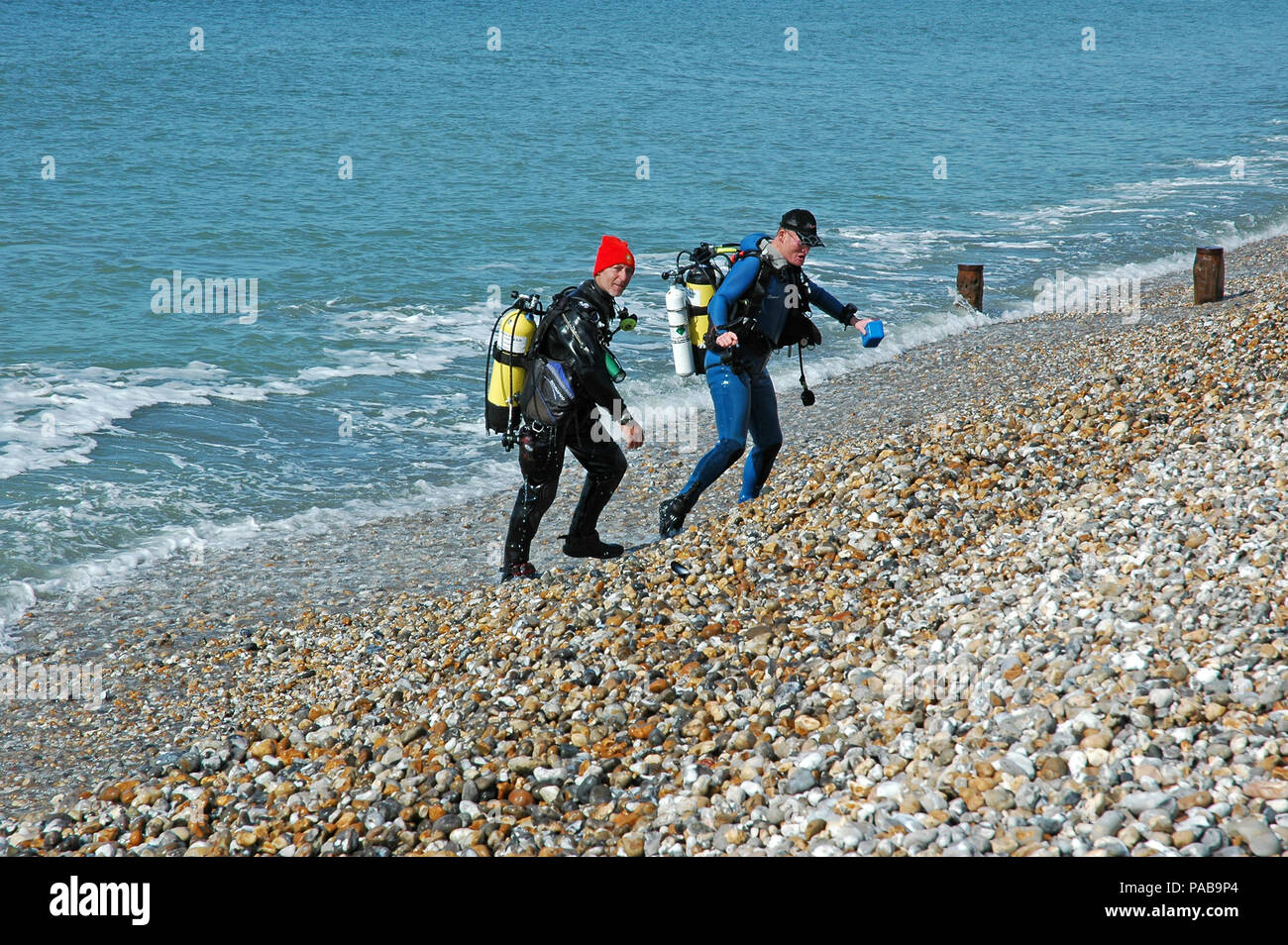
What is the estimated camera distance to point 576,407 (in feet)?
27.4

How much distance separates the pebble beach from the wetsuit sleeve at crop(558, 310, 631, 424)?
4.40ft

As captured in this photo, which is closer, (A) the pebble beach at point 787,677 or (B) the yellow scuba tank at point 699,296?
(A) the pebble beach at point 787,677

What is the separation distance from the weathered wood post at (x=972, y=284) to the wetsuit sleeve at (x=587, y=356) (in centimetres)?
1366

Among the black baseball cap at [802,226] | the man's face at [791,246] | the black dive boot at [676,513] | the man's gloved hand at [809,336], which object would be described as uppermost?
the black baseball cap at [802,226]

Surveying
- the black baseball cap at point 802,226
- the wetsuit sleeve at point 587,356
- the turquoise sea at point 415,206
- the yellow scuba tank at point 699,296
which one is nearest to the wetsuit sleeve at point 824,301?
the black baseball cap at point 802,226

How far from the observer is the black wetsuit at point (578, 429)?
26.4 ft

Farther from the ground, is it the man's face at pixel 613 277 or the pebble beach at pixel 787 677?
the man's face at pixel 613 277

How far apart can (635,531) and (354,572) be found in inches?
108

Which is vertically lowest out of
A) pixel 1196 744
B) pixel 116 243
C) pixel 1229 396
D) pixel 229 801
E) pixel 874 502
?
pixel 229 801

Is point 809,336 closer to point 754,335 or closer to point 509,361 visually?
point 754,335

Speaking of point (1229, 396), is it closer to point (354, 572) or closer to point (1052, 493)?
point (1052, 493)

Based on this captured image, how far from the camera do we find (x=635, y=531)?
36.2 ft

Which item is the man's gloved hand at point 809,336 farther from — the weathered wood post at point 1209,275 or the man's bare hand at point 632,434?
the weathered wood post at point 1209,275
